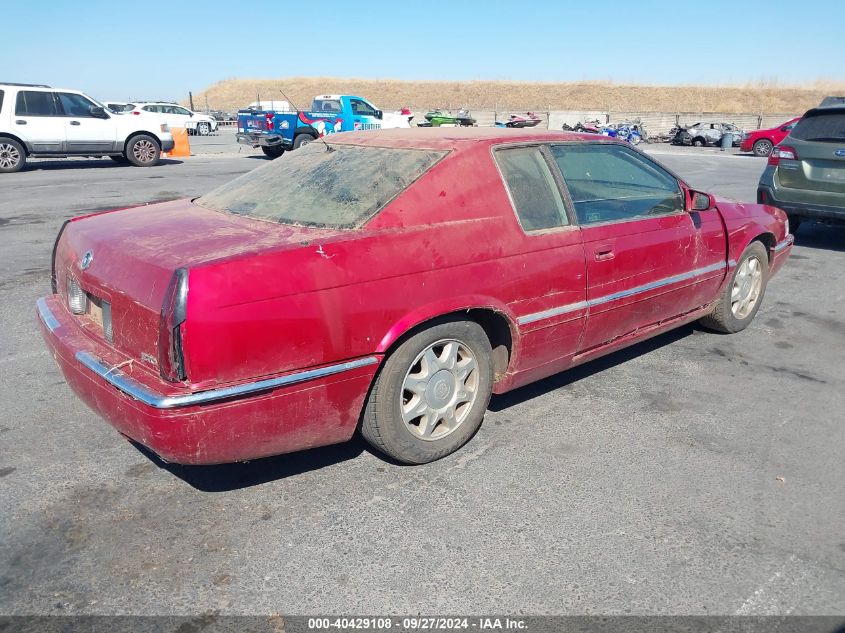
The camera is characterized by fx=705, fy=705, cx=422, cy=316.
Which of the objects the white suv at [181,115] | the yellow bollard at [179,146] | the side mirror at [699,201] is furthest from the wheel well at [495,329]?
the white suv at [181,115]

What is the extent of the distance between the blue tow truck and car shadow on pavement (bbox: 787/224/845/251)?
1281cm

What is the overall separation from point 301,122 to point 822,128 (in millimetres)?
14286

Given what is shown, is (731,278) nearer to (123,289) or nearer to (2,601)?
(123,289)

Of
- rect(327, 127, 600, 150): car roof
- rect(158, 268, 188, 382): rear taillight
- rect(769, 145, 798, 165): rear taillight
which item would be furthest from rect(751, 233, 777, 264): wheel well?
rect(158, 268, 188, 382): rear taillight

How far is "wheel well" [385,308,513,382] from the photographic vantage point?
10.9ft

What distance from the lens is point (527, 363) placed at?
365cm

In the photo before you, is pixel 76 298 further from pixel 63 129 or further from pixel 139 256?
pixel 63 129

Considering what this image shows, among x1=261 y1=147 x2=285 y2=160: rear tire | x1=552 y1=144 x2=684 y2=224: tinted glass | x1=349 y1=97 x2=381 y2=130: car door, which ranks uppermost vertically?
x1=349 y1=97 x2=381 y2=130: car door

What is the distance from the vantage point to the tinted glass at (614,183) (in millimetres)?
4016

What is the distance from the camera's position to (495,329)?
356 centimetres

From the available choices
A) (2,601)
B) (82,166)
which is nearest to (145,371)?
(2,601)

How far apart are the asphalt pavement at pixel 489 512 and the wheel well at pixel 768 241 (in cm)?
120

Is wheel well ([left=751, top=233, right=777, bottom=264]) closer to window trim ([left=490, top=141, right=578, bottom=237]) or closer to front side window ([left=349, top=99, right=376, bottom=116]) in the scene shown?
window trim ([left=490, top=141, right=578, bottom=237])

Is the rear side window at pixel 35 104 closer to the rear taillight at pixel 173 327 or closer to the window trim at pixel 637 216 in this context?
the window trim at pixel 637 216
